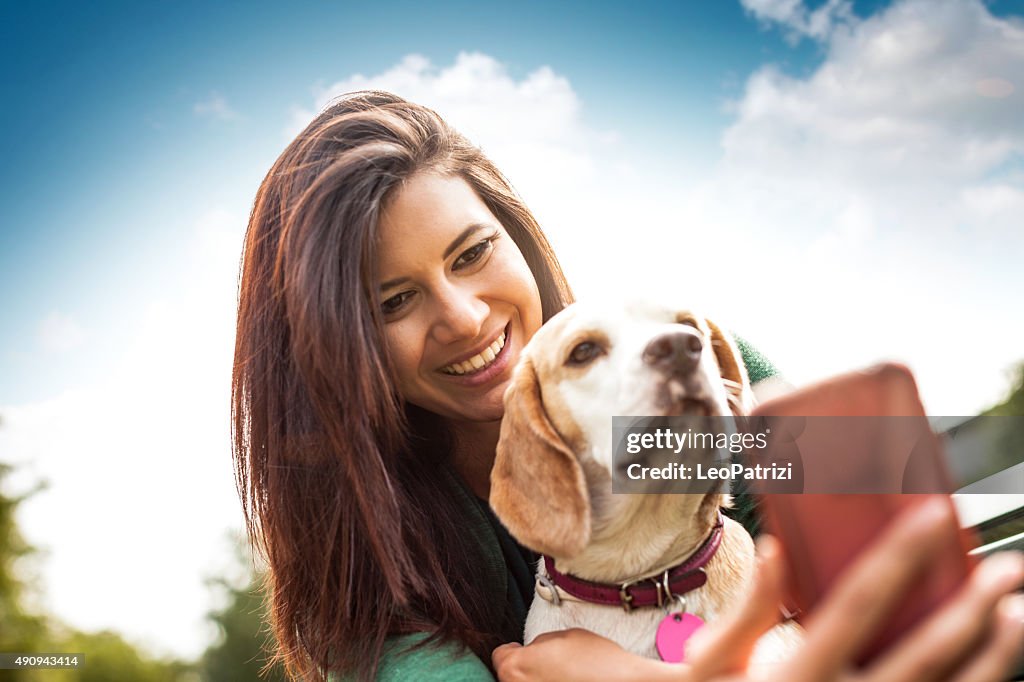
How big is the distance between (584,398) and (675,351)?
323 mm

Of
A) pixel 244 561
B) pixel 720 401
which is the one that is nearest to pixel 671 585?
pixel 720 401

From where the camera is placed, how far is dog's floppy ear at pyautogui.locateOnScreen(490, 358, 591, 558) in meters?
1.83

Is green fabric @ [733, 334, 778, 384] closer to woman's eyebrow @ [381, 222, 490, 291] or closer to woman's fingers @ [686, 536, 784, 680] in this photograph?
woman's eyebrow @ [381, 222, 490, 291]

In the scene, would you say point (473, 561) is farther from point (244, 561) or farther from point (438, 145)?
point (244, 561)

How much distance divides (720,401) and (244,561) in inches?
1043

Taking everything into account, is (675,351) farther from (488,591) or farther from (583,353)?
(488,591)

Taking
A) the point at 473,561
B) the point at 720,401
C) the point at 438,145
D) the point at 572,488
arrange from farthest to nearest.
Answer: the point at 438,145, the point at 473,561, the point at 572,488, the point at 720,401

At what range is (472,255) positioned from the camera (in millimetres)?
2457

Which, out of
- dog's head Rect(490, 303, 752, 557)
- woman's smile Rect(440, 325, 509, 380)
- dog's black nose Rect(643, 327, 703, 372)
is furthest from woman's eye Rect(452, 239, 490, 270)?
dog's black nose Rect(643, 327, 703, 372)

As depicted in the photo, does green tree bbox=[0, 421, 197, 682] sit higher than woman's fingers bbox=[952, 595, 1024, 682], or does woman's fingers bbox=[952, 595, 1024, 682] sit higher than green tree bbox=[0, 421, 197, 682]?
green tree bbox=[0, 421, 197, 682]

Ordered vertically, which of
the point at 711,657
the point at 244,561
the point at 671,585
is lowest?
the point at 711,657

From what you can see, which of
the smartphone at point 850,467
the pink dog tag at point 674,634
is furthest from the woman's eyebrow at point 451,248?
the smartphone at point 850,467

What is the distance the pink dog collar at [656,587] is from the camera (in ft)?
5.98

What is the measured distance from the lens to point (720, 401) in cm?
172
